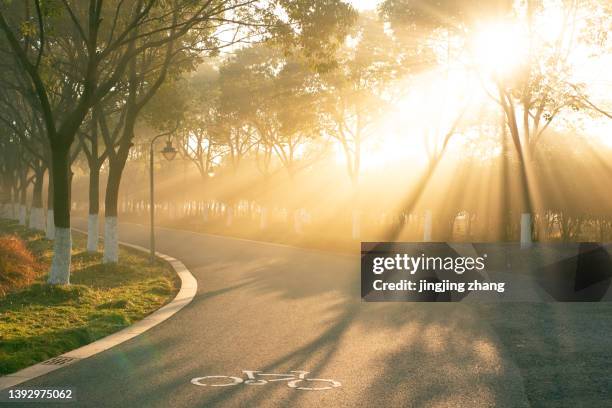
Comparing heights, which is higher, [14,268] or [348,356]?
[14,268]

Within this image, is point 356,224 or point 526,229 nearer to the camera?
point 526,229

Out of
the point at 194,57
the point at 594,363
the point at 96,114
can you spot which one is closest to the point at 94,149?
the point at 96,114

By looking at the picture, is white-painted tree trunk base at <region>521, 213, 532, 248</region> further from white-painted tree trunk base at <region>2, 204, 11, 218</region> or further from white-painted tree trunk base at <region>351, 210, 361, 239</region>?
white-painted tree trunk base at <region>2, 204, 11, 218</region>

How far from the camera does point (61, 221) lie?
1431cm

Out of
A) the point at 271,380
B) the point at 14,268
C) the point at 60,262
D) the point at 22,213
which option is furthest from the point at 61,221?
the point at 22,213

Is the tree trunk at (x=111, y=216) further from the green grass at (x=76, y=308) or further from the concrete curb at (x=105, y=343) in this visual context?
the concrete curb at (x=105, y=343)

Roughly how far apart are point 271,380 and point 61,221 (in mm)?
8915

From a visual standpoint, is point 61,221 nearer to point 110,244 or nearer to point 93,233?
point 110,244

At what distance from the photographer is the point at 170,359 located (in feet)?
26.8

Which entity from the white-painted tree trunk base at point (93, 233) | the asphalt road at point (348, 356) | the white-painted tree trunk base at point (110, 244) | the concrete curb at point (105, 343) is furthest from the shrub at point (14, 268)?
the asphalt road at point (348, 356)

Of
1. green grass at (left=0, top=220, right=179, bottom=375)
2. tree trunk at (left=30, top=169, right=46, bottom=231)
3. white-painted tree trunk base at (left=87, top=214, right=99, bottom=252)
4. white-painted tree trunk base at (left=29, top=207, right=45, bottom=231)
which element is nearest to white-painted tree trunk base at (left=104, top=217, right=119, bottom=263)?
green grass at (left=0, top=220, right=179, bottom=375)

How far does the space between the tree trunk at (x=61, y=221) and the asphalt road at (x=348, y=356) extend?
3.35 meters

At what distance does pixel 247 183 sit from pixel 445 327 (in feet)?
171

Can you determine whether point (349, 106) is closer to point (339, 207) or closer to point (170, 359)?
point (339, 207)
